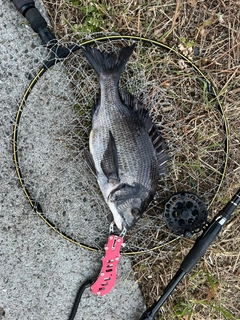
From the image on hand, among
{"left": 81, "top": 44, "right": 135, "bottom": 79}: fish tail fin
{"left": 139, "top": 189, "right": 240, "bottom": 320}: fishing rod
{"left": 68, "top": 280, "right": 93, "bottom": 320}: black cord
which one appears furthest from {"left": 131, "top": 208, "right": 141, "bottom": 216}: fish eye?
{"left": 81, "top": 44, "right": 135, "bottom": 79}: fish tail fin

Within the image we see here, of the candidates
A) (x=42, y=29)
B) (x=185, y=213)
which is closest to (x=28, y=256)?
(x=185, y=213)

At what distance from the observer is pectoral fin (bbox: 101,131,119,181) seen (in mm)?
2580

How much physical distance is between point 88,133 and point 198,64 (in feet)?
3.07

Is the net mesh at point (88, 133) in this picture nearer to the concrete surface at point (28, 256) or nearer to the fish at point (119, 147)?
the concrete surface at point (28, 256)

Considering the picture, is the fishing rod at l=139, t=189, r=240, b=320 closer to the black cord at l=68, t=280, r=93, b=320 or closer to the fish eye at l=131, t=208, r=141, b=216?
the fish eye at l=131, t=208, r=141, b=216

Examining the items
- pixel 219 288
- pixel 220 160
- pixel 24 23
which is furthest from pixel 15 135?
pixel 219 288

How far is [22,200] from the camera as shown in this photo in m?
2.89

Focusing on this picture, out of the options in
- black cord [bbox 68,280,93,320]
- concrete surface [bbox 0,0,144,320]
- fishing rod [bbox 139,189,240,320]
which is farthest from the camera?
black cord [bbox 68,280,93,320]

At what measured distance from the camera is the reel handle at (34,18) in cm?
269

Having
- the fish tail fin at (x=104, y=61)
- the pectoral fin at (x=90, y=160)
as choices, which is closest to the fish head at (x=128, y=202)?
the pectoral fin at (x=90, y=160)

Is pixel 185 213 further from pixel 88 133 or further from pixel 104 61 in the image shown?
pixel 104 61

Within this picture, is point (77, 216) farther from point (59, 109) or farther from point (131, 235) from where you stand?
point (59, 109)

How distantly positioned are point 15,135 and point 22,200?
0.47m

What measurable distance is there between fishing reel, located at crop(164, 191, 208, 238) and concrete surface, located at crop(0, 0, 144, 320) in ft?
1.68
